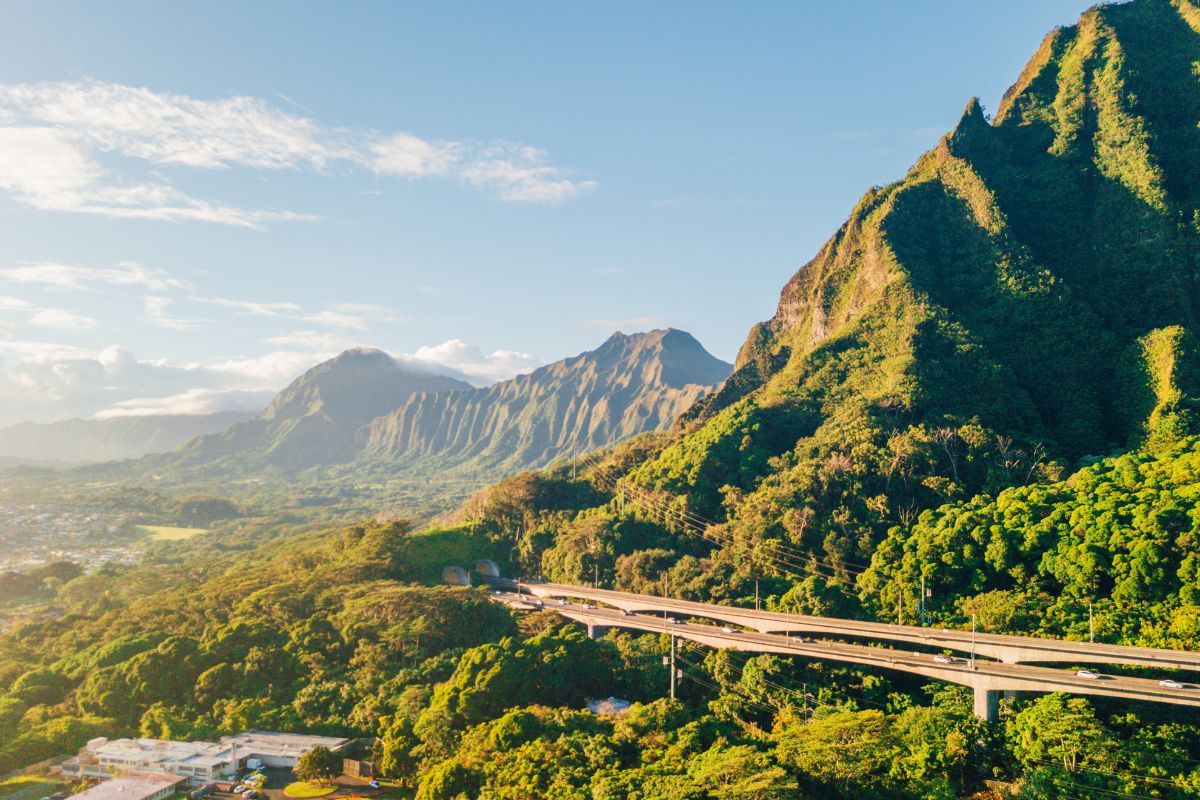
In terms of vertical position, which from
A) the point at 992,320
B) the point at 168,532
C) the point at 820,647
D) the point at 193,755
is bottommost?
the point at 168,532

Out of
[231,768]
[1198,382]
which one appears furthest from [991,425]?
[231,768]

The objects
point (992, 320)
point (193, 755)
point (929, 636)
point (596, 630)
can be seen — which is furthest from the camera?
point (992, 320)

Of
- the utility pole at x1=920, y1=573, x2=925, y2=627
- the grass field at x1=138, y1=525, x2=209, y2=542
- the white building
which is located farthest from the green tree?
the grass field at x1=138, y1=525, x2=209, y2=542

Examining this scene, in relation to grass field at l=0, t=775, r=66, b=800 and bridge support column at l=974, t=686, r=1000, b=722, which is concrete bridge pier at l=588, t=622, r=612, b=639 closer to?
bridge support column at l=974, t=686, r=1000, b=722

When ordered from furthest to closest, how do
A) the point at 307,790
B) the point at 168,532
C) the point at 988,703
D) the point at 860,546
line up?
the point at 168,532 < the point at 860,546 < the point at 307,790 < the point at 988,703

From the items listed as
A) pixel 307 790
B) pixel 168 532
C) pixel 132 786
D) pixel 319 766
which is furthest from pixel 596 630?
pixel 168 532

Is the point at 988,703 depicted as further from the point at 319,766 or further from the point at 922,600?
the point at 319,766

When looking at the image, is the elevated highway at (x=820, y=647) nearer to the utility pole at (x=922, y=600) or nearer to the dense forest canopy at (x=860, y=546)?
the dense forest canopy at (x=860, y=546)
